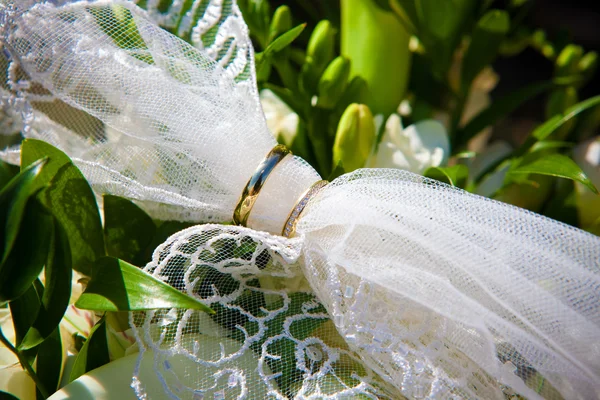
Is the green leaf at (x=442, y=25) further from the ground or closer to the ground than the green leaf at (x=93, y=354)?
further from the ground

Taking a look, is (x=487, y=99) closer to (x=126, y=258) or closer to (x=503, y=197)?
(x=503, y=197)

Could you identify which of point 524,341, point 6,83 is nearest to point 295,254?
point 524,341

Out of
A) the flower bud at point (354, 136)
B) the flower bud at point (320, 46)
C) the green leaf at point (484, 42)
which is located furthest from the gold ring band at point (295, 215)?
the green leaf at point (484, 42)

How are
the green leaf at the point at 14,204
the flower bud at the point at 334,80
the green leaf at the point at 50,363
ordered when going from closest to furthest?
the green leaf at the point at 14,204
the green leaf at the point at 50,363
the flower bud at the point at 334,80

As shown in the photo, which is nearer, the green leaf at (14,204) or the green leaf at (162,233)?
the green leaf at (14,204)

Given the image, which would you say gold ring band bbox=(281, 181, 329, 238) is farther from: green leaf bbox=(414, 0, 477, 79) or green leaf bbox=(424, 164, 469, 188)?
green leaf bbox=(414, 0, 477, 79)

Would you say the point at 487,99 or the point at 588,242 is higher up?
the point at 588,242

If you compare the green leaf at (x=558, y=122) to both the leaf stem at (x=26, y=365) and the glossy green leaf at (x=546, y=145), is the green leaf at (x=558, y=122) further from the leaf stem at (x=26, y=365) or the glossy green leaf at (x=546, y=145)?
the leaf stem at (x=26, y=365)
